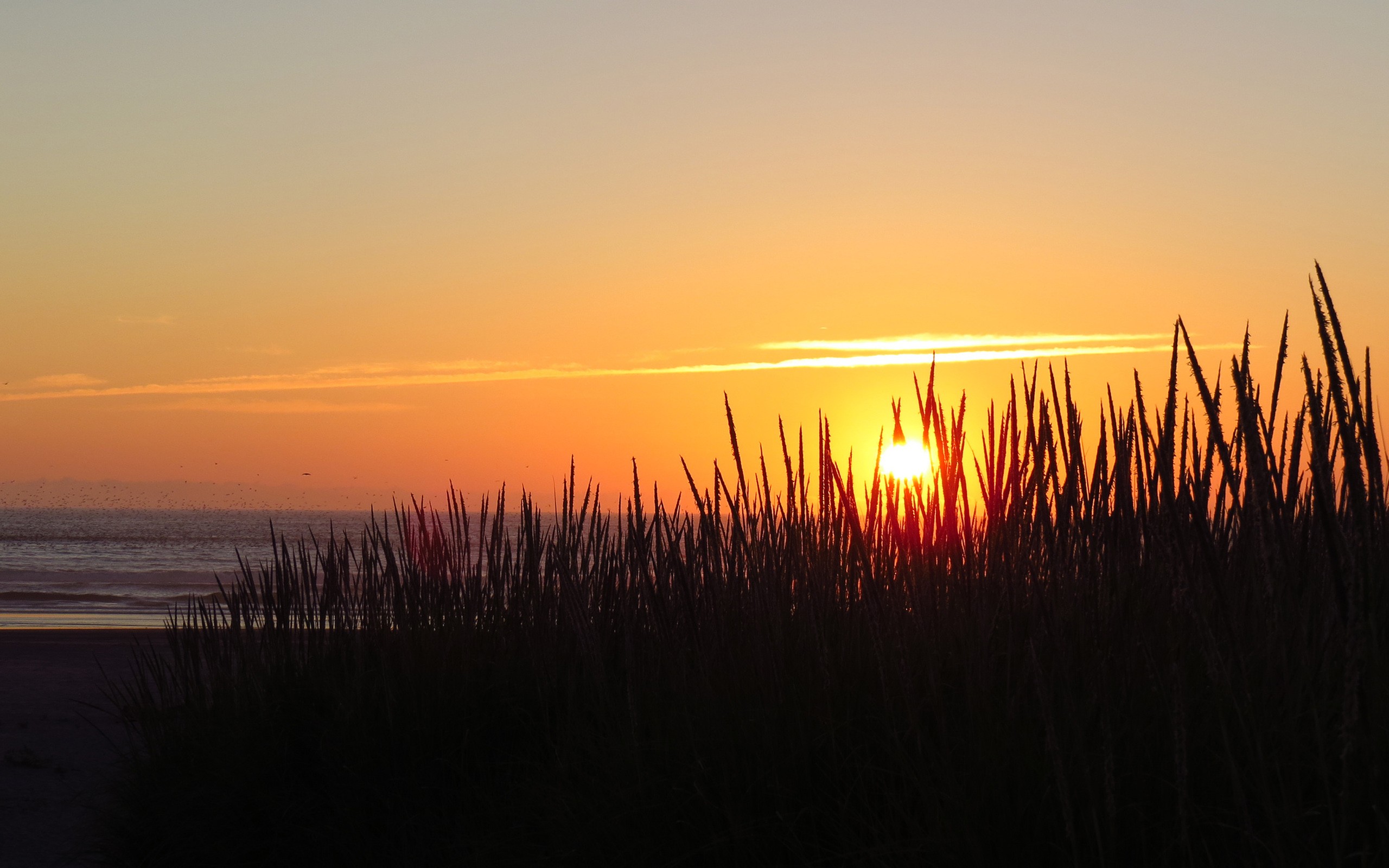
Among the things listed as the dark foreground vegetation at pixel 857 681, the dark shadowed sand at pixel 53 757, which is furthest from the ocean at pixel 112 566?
the dark shadowed sand at pixel 53 757

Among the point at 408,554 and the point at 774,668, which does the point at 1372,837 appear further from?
the point at 408,554

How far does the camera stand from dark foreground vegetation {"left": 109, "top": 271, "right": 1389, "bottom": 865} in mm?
1839

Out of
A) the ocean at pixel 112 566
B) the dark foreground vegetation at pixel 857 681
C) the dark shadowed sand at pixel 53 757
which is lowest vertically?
the ocean at pixel 112 566

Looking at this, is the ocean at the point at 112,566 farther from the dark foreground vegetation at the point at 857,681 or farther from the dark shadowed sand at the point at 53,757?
the dark shadowed sand at the point at 53,757

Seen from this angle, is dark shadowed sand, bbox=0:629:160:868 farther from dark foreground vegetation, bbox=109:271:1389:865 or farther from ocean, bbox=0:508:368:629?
ocean, bbox=0:508:368:629

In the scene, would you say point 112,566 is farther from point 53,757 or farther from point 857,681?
point 857,681

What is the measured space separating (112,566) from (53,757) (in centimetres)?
2962

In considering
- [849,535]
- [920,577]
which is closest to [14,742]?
[849,535]

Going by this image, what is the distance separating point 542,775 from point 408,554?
2.08 meters

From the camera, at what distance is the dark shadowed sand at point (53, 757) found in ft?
14.3

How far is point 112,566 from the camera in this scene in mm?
31703

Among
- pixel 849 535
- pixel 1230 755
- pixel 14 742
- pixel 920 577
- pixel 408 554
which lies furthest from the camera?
pixel 14 742

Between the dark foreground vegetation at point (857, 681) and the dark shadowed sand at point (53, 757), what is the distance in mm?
297

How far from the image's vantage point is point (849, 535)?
3629 mm
